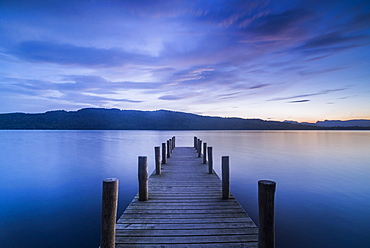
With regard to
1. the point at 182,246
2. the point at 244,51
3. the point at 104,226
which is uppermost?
the point at 244,51

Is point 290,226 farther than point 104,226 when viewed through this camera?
Yes

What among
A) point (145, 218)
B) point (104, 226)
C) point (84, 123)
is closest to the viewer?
point (104, 226)

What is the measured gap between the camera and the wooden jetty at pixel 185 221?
12.3ft

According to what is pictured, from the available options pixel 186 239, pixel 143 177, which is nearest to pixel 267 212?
pixel 186 239

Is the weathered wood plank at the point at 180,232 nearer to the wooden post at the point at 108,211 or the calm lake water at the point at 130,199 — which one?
the wooden post at the point at 108,211

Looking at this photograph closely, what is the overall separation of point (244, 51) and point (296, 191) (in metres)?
13.1

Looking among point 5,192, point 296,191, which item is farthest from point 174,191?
point 5,192

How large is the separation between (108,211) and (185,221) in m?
1.96

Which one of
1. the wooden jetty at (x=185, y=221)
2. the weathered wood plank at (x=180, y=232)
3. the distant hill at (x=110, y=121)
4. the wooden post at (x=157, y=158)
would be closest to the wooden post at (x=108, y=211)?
the wooden jetty at (x=185, y=221)

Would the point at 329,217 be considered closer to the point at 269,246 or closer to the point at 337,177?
the point at 269,246

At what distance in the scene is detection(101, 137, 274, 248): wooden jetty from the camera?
3.74 metres

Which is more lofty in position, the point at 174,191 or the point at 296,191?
the point at 174,191

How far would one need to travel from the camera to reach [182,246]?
361 cm

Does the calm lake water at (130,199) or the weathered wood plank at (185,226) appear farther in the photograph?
the calm lake water at (130,199)
